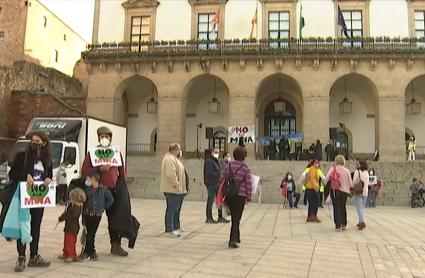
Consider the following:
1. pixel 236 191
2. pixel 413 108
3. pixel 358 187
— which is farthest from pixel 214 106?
pixel 236 191

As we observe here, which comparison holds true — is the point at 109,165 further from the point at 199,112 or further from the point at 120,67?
the point at 199,112

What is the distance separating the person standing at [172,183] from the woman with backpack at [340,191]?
3999 millimetres

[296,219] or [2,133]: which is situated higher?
[2,133]

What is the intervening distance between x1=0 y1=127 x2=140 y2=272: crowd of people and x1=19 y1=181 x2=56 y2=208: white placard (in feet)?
0.16

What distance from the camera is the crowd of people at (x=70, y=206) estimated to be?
497 centimetres

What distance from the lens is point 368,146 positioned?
2792 cm

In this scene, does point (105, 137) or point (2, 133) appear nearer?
point (105, 137)

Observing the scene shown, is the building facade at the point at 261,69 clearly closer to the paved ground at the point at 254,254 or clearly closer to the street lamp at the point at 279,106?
the street lamp at the point at 279,106

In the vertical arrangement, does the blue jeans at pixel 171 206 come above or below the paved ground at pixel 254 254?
above

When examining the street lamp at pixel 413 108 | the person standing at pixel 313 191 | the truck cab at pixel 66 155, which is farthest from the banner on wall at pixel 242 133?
the person standing at pixel 313 191

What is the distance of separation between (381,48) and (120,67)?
1748cm

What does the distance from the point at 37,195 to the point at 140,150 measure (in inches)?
961

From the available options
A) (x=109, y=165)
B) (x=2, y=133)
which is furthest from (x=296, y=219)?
(x=2, y=133)

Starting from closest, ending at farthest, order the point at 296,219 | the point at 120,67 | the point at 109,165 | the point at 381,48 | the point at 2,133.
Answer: the point at 109,165 → the point at 296,219 → the point at 381,48 → the point at 120,67 → the point at 2,133
